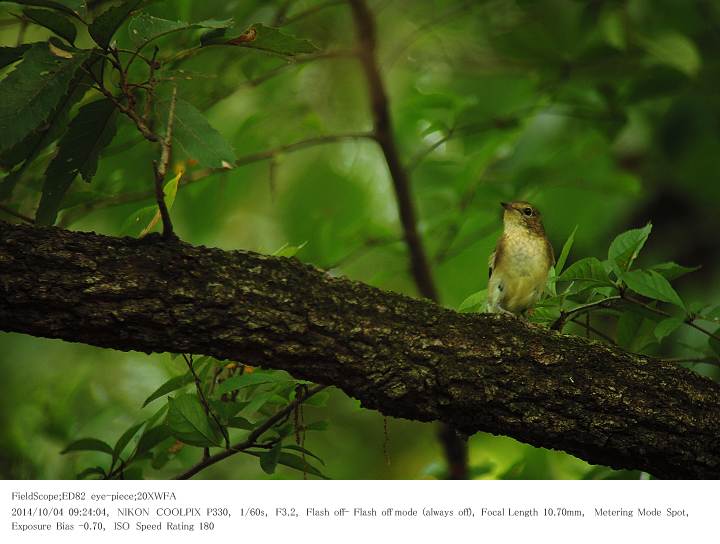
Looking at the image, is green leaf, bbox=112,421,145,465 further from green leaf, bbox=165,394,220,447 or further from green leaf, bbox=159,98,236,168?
green leaf, bbox=159,98,236,168

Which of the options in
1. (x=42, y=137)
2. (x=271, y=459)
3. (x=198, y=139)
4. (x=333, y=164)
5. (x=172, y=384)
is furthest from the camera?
(x=333, y=164)

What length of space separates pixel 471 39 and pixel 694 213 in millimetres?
2454

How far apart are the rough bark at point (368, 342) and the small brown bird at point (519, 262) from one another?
3.82 ft

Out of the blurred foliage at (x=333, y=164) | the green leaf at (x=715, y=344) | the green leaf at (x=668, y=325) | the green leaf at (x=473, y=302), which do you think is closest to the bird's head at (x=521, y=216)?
the blurred foliage at (x=333, y=164)

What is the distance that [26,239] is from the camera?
74.3 inches

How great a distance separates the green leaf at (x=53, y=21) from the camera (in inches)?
68.5

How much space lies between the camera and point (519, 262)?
348cm

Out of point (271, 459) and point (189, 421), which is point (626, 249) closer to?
point (271, 459)

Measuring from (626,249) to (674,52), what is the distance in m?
1.73

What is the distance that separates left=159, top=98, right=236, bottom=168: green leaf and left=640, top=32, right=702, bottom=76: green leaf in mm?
2315

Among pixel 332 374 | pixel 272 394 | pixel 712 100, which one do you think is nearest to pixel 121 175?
pixel 272 394

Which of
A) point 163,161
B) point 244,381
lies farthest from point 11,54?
point 244,381

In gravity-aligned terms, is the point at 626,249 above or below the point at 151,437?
above
